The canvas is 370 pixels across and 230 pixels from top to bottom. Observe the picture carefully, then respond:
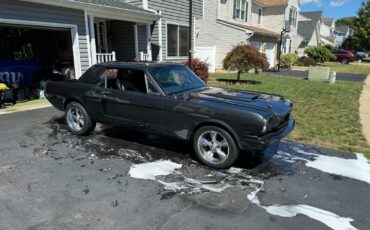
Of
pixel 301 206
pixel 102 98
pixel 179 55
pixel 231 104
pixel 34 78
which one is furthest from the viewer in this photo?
pixel 179 55

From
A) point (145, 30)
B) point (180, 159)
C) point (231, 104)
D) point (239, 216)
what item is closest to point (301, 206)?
point (239, 216)

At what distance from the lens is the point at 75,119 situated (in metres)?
6.02

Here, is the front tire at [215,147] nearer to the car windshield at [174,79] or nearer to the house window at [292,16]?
the car windshield at [174,79]

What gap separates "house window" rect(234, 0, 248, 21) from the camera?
945 inches

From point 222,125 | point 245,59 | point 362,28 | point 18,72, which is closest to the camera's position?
point 222,125

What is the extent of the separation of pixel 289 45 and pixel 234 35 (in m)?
16.0

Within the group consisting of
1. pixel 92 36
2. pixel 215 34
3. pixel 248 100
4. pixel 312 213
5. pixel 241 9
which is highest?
pixel 241 9

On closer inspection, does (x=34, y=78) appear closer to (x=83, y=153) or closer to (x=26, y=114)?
(x=26, y=114)

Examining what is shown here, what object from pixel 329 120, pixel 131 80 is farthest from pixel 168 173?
pixel 329 120

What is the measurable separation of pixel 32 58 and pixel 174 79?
35.0 feet

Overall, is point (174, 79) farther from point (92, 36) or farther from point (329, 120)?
point (92, 36)

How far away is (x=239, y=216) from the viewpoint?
3189mm

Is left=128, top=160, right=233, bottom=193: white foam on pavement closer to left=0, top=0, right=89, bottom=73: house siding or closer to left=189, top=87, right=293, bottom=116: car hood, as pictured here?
left=189, top=87, right=293, bottom=116: car hood

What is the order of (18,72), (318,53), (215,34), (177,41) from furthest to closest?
(318,53), (215,34), (177,41), (18,72)
